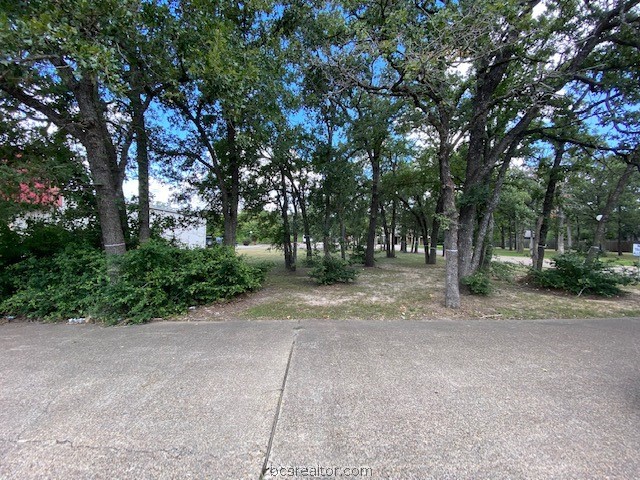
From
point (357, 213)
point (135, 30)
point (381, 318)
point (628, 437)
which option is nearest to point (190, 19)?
point (135, 30)

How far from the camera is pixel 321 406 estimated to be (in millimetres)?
2045

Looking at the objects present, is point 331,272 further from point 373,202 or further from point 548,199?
point 548,199

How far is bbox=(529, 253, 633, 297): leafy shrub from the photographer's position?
245 inches

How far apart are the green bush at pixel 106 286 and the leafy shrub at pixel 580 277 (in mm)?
8675

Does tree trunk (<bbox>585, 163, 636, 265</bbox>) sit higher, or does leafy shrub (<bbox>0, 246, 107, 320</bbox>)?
tree trunk (<bbox>585, 163, 636, 265</bbox>)

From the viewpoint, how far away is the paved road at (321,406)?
1.52 meters

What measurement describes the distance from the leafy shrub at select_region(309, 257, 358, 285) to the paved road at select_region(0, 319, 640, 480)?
4243mm

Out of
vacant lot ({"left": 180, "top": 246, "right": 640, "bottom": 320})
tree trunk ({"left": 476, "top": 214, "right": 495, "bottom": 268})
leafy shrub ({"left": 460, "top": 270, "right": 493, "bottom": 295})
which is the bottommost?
vacant lot ({"left": 180, "top": 246, "right": 640, "bottom": 320})

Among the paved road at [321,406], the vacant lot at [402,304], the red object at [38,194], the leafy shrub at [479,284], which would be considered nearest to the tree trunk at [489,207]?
the leafy shrub at [479,284]

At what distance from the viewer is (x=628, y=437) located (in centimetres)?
171

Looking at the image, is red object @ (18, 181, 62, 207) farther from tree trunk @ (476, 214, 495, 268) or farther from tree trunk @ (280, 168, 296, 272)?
tree trunk @ (476, 214, 495, 268)

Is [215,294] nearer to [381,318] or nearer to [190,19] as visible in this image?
[381,318]

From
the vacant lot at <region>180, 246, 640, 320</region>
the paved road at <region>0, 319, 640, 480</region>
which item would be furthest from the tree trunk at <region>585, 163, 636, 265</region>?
the paved road at <region>0, 319, 640, 480</region>

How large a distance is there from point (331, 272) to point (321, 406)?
5842 mm
